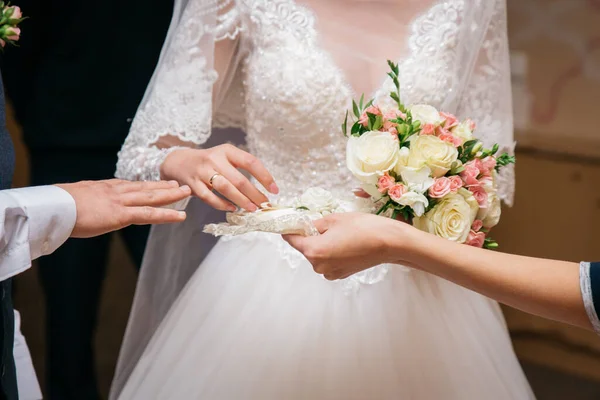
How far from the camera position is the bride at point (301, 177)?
1.38 meters

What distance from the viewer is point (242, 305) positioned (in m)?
1.49

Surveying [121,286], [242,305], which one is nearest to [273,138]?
[242,305]

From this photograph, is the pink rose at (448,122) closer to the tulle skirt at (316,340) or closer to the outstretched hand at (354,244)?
the outstretched hand at (354,244)

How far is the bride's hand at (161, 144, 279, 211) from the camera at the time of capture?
1399 millimetres

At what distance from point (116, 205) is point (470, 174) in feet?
1.89

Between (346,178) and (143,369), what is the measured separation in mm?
550

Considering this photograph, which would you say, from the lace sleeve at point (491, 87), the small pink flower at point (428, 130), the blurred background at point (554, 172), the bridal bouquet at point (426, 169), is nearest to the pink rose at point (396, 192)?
the bridal bouquet at point (426, 169)

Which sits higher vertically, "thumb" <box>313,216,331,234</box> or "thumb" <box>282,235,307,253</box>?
"thumb" <box>313,216,331,234</box>

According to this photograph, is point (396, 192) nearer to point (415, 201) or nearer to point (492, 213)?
point (415, 201)

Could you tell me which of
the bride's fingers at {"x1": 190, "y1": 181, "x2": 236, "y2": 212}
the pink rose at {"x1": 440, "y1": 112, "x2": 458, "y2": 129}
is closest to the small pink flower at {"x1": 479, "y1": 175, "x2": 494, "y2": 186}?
the pink rose at {"x1": 440, "y1": 112, "x2": 458, "y2": 129}

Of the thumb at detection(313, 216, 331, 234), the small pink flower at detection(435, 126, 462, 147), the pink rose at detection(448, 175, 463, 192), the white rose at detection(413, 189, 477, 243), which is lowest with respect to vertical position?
the thumb at detection(313, 216, 331, 234)

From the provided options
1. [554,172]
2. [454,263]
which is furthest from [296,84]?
[554,172]

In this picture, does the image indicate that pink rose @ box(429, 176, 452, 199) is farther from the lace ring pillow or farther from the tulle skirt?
the tulle skirt

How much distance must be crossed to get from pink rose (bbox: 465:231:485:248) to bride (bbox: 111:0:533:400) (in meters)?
0.23
